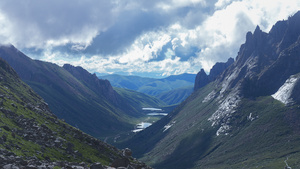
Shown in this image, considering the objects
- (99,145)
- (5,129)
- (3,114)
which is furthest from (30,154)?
(99,145)

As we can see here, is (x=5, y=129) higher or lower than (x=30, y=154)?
higher

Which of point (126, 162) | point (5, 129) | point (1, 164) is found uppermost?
point (5, 129)

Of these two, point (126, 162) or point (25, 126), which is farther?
point (25, 126)

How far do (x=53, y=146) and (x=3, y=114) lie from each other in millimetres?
25000

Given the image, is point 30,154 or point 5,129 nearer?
point 30,154

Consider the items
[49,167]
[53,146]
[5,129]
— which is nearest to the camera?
[49,167]

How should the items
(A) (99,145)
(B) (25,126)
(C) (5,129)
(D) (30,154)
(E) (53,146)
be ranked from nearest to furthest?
(D) (30,154) < (C) (5,129) < (E) (53,146) < (B) (25,126) < (A) (99,145)

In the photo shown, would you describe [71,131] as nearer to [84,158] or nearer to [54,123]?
[54,123]

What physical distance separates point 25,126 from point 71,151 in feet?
64.0

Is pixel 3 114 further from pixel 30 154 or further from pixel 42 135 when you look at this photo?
pixel 30 154

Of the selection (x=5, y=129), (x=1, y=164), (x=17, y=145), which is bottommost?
(x=1, y=164)

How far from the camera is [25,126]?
104500 millimetres

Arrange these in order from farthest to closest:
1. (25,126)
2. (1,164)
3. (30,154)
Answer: (25,126) < (30,154) < (1,164)

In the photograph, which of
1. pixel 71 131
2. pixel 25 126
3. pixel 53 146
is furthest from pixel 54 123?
pixel 53 146
